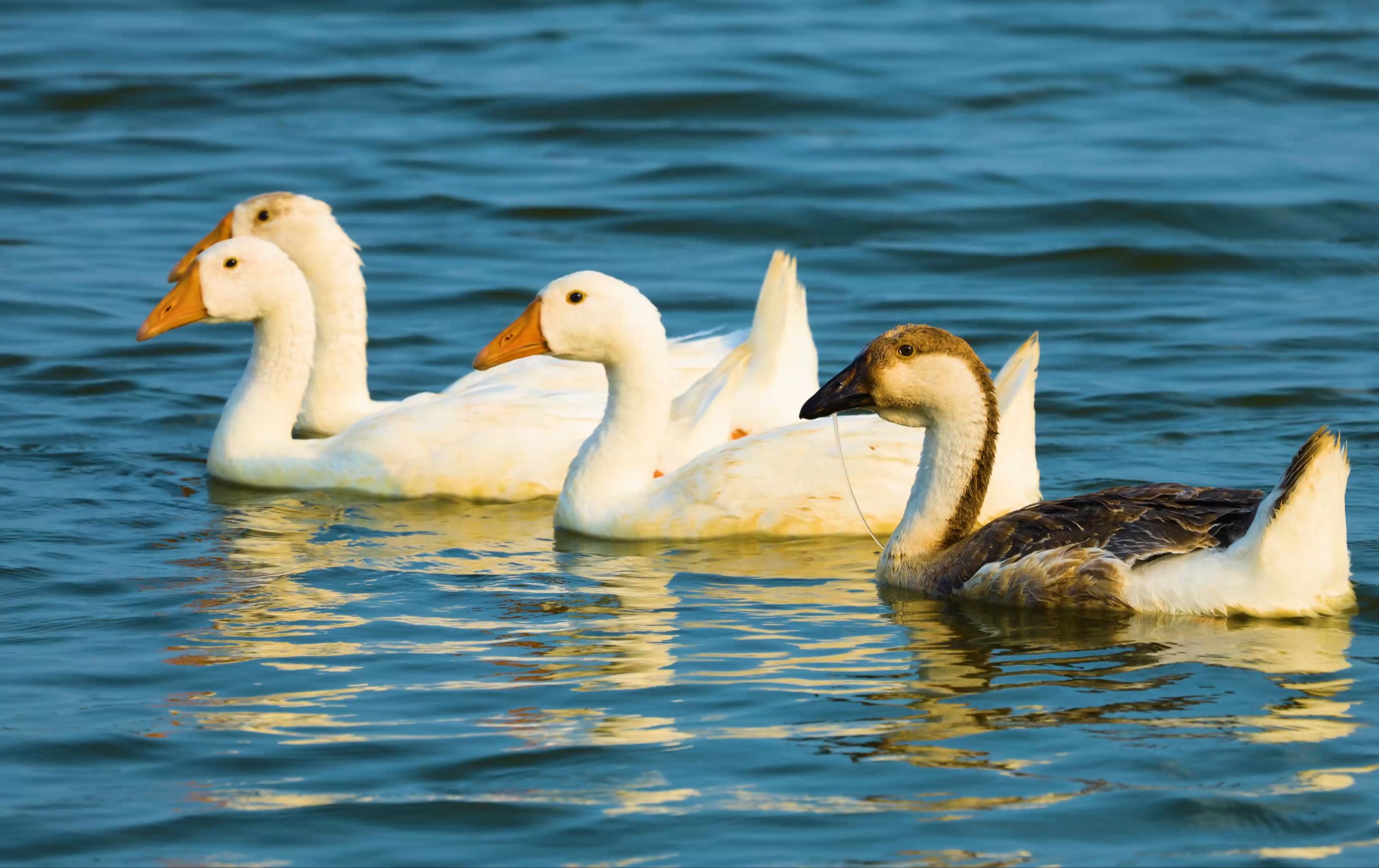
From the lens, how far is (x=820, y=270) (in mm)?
15039

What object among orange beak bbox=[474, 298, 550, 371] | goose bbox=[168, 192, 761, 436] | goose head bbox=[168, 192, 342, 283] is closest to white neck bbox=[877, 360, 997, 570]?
orange beak bbox=[474, 298, 550, 371]

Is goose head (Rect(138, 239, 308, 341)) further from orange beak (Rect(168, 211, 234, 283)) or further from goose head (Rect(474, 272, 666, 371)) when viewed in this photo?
goose head (Rect(474, 272, 666, 371))

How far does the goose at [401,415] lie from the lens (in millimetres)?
9930

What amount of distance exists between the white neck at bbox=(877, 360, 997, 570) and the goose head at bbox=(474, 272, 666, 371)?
1633mm

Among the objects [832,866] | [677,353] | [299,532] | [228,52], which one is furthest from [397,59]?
[832,866]

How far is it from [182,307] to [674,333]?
12.5ft

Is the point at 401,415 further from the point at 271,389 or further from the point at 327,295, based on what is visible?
the point at 327,295

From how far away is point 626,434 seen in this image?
9359 millimetres

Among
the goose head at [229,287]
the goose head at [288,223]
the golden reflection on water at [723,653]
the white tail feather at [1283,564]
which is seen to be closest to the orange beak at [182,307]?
the goose head at [229,287]

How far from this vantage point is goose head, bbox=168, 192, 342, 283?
37.1 feet

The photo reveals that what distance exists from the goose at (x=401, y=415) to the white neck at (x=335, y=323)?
607 mm

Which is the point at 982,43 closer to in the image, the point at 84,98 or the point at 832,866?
the point at 84,98

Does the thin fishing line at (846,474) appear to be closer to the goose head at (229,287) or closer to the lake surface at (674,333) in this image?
the lake surface at (674,333)

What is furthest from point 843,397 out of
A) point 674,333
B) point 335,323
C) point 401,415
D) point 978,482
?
point 674,333
